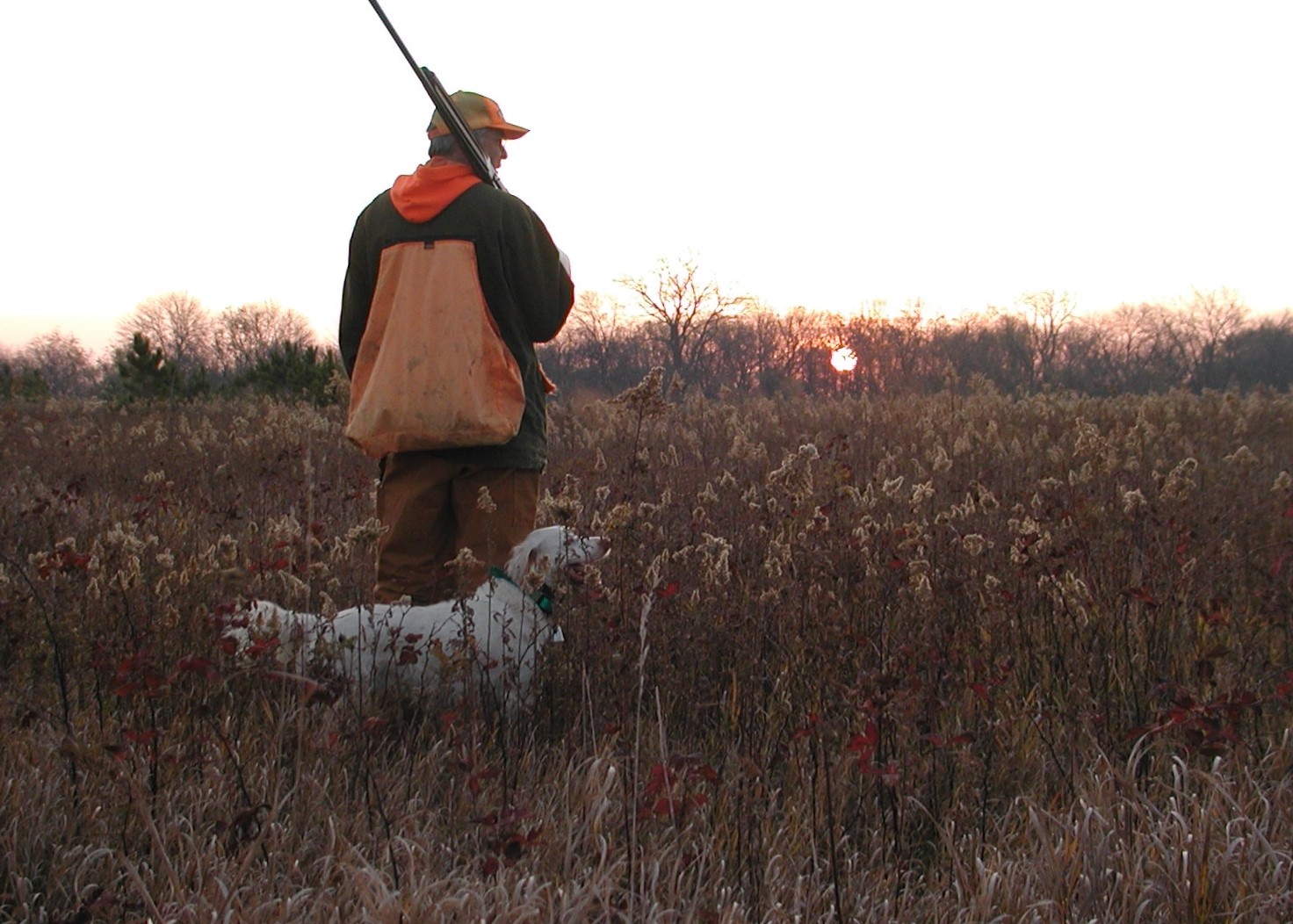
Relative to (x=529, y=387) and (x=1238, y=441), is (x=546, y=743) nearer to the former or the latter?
(x=529, y=387)

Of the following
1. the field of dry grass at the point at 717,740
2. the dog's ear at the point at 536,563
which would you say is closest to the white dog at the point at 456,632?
the dog's ear at the point at 536,563

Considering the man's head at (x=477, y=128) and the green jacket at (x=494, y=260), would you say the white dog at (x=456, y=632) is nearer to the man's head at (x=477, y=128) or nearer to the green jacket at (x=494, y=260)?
the green jacket at (x=494, y=260)

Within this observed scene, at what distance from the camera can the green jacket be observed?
3.71 meters

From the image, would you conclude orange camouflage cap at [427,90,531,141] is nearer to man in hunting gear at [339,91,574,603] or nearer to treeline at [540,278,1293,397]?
man in hunting gear at [339,91,574,603]

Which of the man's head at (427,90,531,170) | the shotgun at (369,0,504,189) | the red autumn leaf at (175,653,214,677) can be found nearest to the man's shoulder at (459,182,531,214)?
the shotgun at (369,0,504,189)

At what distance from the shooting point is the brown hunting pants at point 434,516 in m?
3.89

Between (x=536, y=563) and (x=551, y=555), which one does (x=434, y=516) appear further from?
(x=536, y=563)

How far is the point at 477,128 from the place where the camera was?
3.93 meters

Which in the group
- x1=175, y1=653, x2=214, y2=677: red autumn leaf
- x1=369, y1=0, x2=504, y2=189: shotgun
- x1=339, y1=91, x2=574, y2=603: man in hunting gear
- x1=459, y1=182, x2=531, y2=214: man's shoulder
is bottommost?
x1=175, y1=653, x2=214, y2=677: red autumn leaf

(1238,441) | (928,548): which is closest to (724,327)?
(1238,441)

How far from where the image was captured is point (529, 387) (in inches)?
157

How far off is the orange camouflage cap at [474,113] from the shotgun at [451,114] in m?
0.03

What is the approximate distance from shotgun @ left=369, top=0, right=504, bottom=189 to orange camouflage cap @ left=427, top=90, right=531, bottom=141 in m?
0.03

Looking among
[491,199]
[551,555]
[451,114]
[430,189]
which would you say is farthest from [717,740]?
[451,114]
